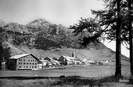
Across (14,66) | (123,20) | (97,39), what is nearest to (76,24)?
(97,39)

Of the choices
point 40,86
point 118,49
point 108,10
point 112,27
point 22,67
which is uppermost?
point 108,10

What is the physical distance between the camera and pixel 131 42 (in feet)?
47.5

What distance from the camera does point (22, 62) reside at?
64688 millimetres

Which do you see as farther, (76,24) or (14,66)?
(14,66)

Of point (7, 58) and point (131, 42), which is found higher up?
point (131, 42)

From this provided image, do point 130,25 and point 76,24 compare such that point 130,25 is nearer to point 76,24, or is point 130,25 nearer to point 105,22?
point 105,22

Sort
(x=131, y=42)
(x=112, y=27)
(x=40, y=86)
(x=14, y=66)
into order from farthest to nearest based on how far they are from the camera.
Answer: (x=14, y=66), (x=112, y=27), (x=131, y=42), (x=40, y=86)

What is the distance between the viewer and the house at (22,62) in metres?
62.7

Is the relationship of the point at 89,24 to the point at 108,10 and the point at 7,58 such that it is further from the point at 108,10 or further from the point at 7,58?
the point at 7,58

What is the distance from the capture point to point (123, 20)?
14.6 m

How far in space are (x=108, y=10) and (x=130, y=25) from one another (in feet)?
9.87

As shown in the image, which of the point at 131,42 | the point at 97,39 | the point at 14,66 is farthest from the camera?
the point at 14,66

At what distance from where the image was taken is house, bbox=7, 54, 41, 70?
62.7 metres

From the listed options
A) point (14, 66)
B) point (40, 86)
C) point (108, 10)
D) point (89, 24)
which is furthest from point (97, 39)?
point (14, 66)
